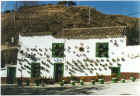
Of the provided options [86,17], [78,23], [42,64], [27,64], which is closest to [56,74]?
[42,64]

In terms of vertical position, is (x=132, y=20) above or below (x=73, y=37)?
above

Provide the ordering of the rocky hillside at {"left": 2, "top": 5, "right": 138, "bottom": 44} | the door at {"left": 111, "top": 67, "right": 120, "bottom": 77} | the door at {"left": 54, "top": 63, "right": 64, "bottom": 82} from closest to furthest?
1. the door at {"left": 111, "top": 67, "right": 120, "bottom": 77}
2. the door at {"left": 54, "top": 63, "right": 64, "bottom": 82}
3. the rocky hillside at {"left": 2, "top": 5, "right": 138, "bottom": 44}

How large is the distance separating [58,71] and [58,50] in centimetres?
182

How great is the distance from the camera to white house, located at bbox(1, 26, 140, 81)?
18.3m

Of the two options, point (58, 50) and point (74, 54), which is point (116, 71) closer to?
point (74, 54)

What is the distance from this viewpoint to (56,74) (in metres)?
19.7

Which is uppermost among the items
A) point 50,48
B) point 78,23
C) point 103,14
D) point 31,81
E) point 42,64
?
point 103,14

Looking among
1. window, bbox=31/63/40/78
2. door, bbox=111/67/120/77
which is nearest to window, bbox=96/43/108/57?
door, bbox=111/67/120/77

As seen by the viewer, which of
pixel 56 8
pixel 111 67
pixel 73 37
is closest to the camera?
pixel 111 67

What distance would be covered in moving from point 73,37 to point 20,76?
6.00 metres

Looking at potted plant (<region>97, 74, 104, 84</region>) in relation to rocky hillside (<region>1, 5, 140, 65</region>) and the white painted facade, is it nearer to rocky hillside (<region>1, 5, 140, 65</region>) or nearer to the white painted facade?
the white painted facade

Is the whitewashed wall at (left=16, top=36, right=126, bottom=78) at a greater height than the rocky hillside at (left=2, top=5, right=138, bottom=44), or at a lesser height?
lesser

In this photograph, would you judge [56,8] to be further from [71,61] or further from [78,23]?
[71,61]

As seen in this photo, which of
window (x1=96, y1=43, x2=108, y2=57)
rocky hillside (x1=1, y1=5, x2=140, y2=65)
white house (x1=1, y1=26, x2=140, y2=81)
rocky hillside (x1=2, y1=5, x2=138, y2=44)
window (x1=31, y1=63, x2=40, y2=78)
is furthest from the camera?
rocky hillside (x1=2, y1=5, x2=138, y2=44)
